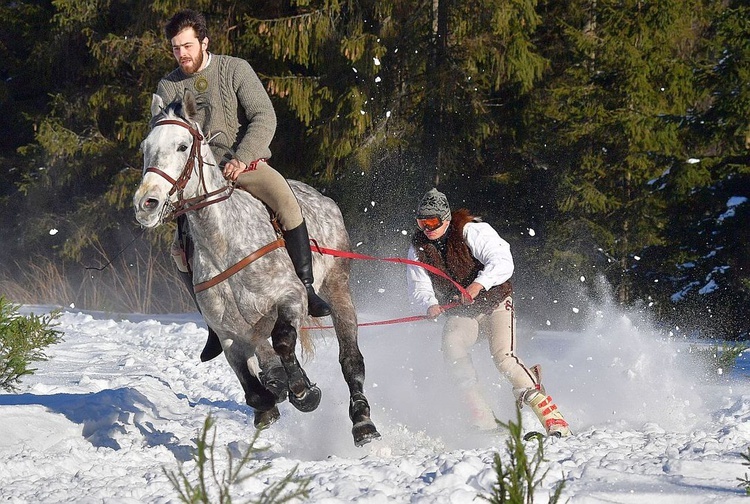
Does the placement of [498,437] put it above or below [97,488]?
above

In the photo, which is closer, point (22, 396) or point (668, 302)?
point (22, 396)

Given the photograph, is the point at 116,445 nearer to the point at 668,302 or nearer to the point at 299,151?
the point at 668,302

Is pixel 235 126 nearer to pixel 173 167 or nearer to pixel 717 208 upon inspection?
pixel 173 167

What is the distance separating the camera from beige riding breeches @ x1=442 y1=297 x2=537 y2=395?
6.81 m

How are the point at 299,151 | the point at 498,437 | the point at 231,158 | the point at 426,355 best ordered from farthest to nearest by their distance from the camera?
the point at 299,151 < the point at 426,355 < the point at 498,437 < the point at 231,158

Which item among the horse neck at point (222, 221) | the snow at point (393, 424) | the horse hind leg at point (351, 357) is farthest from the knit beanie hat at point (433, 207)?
the horse neck at point (222, 221)

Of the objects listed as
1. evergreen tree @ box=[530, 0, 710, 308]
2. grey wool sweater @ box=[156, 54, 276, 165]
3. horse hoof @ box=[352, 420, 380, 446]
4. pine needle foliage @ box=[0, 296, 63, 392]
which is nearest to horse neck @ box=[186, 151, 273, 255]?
grey wool sweater @ box=[156, 54, 276, 165]

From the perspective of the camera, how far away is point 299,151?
668 inches

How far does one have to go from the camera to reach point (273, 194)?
5957mm

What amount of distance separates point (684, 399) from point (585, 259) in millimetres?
7305

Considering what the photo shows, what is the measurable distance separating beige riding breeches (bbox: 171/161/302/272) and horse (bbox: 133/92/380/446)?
0.05m

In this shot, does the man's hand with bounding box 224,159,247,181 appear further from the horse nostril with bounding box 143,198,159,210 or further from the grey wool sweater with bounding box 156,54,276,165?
the horse nostril with bounding box 143,198,159,210

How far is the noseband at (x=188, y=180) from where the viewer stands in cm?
504

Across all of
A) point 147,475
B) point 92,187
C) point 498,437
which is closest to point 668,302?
point 498,437
